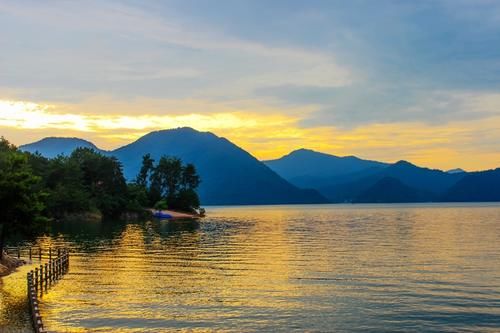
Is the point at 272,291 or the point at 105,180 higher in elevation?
the point at 105,180

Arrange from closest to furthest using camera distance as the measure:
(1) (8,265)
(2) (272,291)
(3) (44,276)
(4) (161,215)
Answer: (2) (272,291) → (3) (44,276) → (1) (8,265) → (4) (161,215)

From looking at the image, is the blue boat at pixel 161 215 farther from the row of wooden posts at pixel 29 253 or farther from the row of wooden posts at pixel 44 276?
the row of wooden posts at pixel 44 276

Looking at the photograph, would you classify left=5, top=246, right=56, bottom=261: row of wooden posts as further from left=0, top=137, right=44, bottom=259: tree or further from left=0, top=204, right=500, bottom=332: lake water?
left=0, top=137, right=44, bottom=259: tree

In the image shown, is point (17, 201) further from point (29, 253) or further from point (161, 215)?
point (161, 215)

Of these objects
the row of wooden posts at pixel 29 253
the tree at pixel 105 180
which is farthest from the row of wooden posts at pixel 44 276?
the tree at pixel 105 180

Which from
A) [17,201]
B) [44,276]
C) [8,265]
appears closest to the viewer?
[44,276]

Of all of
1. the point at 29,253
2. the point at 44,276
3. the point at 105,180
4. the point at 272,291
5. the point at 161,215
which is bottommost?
the point at 272,291

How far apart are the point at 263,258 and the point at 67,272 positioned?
22907 millimetres

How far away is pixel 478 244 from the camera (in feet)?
248

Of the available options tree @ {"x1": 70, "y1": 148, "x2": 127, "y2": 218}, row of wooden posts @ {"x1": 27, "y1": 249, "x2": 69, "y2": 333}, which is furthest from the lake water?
tree @ {"x1": 70, "y1": 148, "x2": 127, "y2": 218}

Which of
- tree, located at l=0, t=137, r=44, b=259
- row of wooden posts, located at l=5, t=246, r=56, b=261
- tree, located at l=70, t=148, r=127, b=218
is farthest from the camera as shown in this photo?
tree, located at l=70, t=148, r=127, b=218

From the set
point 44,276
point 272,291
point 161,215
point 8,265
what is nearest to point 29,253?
point 8,265

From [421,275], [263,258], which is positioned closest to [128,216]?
[263,258]

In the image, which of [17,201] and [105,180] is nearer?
[17,201]
